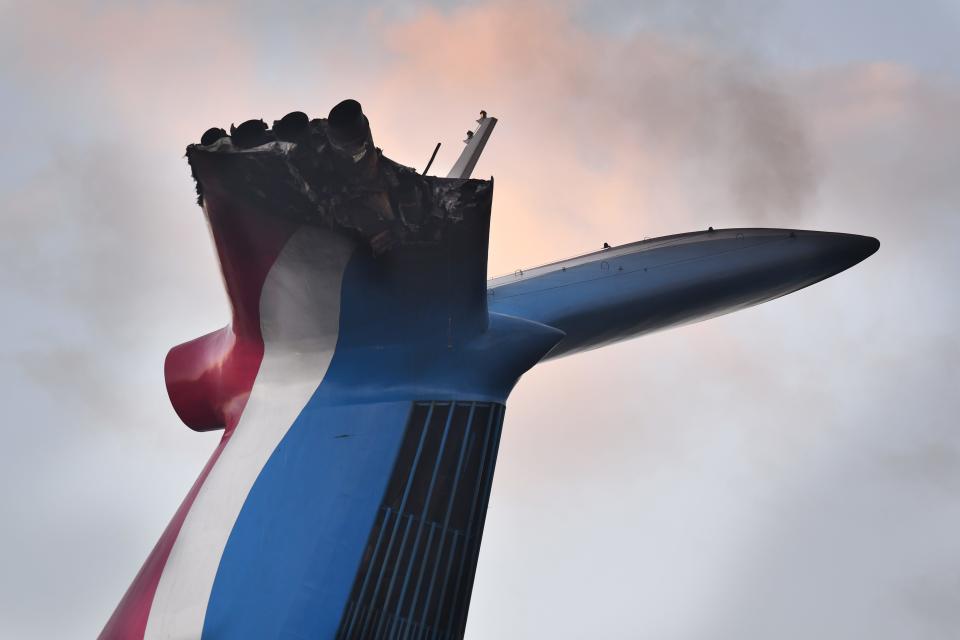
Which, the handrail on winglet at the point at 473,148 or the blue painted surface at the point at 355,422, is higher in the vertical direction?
the handrail on winglet at the point at 473,148

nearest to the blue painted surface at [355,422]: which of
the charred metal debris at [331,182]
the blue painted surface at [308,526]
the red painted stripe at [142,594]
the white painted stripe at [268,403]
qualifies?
the blue painted surface at [308,526]

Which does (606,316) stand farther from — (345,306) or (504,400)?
(345,306)

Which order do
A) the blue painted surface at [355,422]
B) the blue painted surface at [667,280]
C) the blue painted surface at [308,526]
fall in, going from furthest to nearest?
the blue painted surface at [667,280]
the blue painted surface at [355,422]
the blue painted surface at [308,526]

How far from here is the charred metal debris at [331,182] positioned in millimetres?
12500

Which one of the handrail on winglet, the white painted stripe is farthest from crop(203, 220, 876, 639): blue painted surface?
the handrail on winglet

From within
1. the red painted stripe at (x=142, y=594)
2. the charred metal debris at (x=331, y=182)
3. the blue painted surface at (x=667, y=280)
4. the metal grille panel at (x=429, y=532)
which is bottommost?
the red painted stripe at (x=142, y=594)

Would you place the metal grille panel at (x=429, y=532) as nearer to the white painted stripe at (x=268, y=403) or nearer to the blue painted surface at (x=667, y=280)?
the white painted stripe at (x=268, y=403)

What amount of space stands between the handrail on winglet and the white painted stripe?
16.3 feet

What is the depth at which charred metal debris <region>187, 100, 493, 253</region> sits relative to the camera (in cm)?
1250

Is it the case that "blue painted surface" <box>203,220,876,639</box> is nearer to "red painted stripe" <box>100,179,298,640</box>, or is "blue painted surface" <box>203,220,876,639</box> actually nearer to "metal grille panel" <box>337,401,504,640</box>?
"metal grille panel" <box>337,401,504,640</box>

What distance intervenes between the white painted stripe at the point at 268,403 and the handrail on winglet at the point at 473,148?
4977mm

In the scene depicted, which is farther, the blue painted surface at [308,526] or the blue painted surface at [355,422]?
the blue painted surface at [355,422]

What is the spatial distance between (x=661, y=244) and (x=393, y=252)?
24.4 feet

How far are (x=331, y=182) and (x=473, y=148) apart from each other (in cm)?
646
